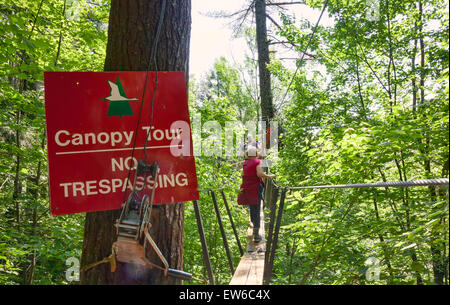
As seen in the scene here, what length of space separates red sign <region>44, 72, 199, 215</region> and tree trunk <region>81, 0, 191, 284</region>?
0.35 ft

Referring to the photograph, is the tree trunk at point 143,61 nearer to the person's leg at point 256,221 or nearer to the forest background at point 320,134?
the forest background at point 320,134

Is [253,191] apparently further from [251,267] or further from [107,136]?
[107,136]

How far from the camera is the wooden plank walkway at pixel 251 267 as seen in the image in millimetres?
2562

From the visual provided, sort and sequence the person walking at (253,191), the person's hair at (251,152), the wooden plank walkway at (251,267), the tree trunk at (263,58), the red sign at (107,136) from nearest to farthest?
the red sign at (107,136)
the wooden plank walkway at (251,267)
the person walking at (253,191)
the person's hair at (251,152)
the tree trunk at (263,58)

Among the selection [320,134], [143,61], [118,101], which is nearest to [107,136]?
[118,101]

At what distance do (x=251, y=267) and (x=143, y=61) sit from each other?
2.35 m

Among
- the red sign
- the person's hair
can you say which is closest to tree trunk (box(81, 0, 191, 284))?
the red sign

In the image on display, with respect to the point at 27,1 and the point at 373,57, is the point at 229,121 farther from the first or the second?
the point at 27,1

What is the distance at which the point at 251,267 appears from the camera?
3.01 metres

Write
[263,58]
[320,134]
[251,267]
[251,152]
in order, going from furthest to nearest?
[263,58] < [320,134] < [251,152] < [251,267]

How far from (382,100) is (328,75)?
138cm

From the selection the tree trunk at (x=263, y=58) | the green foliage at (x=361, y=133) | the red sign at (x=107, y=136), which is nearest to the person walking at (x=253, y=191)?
the green foliage at (x=361, y=133)
